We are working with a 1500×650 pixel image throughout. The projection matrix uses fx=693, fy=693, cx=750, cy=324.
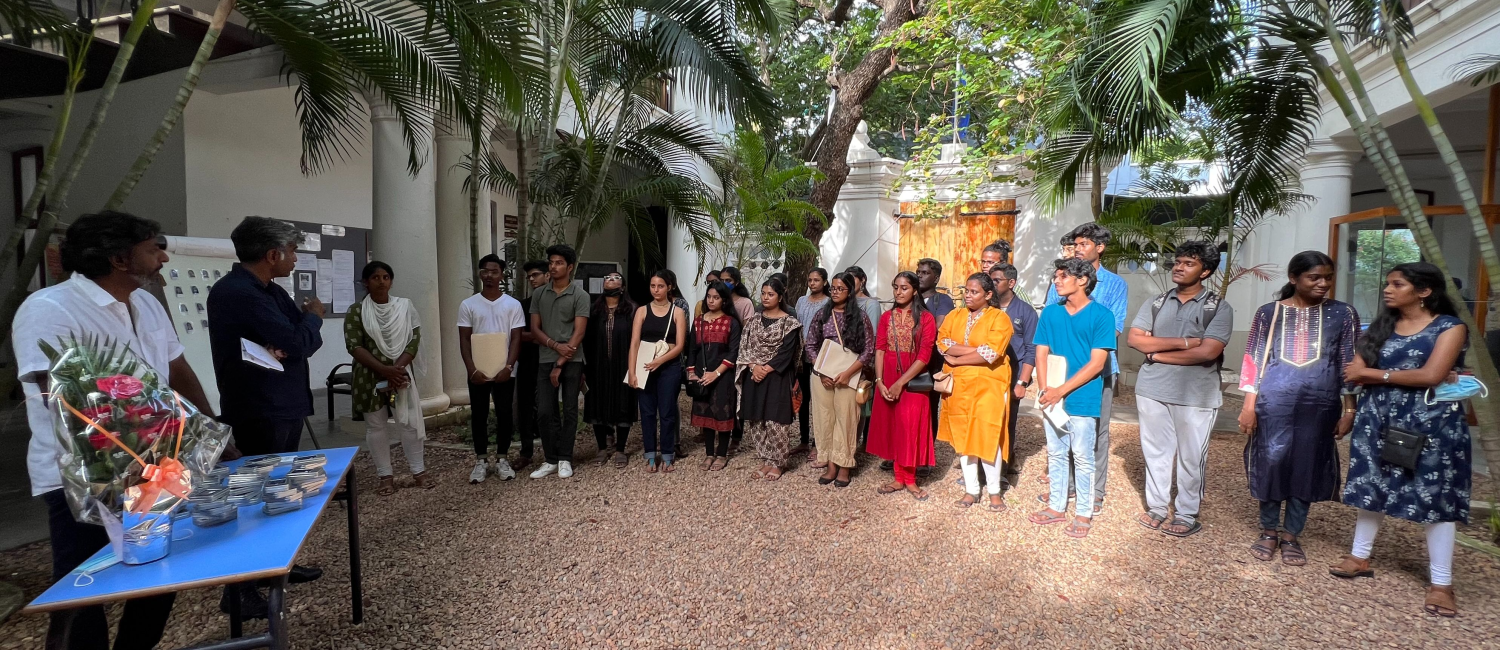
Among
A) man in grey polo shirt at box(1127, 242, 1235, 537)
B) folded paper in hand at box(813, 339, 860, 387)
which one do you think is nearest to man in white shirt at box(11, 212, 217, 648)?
folded paper in hand at box(813, 339, 860, 387)

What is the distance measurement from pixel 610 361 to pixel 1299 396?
4.40 m

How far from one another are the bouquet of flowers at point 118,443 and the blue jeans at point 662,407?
3.45 meters

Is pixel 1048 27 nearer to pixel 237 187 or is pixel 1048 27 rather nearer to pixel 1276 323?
pixel 1276 323

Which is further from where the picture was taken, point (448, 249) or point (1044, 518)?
point (448, 249)

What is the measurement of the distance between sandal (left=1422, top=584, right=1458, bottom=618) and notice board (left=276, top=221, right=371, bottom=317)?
8573 millimetres

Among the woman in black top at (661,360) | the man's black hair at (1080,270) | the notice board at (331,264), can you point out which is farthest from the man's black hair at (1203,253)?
the notice board at (331,264)

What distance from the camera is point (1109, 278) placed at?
465 cm

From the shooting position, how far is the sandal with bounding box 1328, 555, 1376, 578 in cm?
344

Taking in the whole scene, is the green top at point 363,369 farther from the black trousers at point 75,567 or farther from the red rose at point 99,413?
the red rose at point 99,413

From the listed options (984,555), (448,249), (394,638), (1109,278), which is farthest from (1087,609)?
(448,249)

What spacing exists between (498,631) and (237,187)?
21.0ft

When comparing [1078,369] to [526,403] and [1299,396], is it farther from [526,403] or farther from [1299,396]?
[526,403]

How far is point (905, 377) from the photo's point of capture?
4645 mm

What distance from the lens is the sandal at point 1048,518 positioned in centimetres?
422
